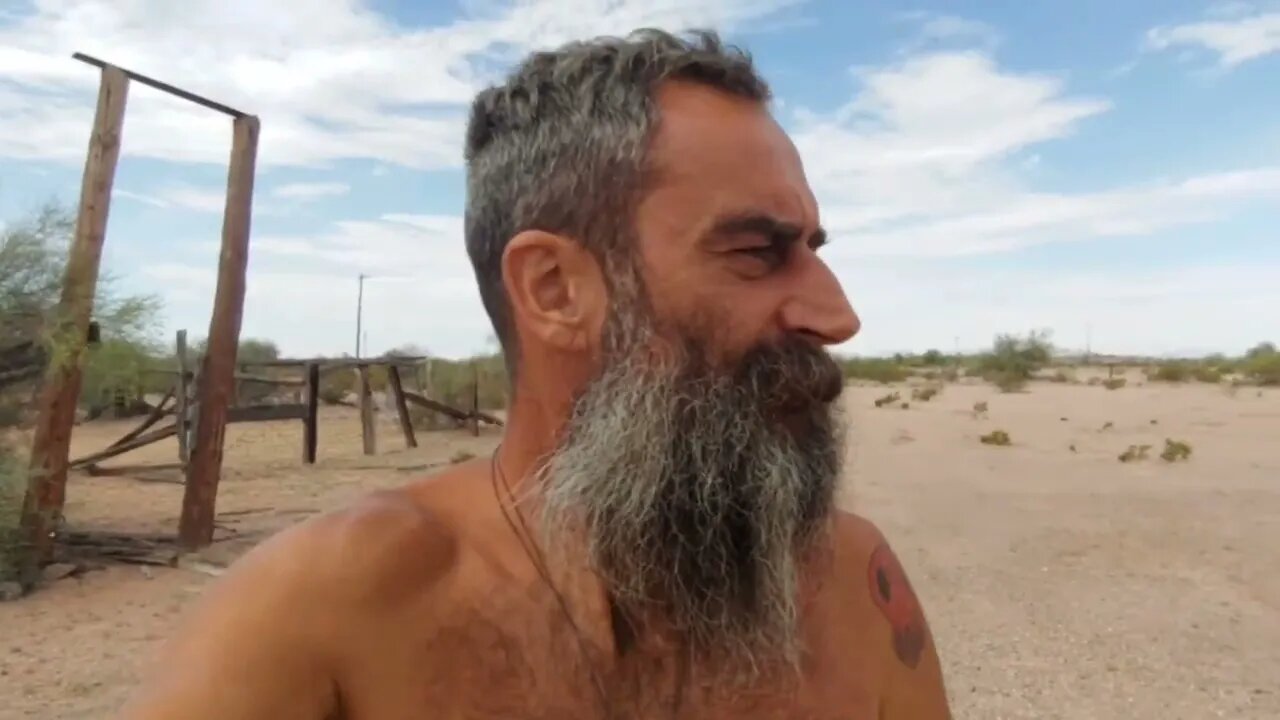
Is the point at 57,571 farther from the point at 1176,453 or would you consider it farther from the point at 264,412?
the point at 1176,453

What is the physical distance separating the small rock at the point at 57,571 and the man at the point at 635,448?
7807mm

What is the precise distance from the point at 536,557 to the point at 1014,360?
3711 centimetres

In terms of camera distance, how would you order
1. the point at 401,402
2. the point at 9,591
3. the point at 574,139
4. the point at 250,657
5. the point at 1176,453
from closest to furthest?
1. the point at 250,657
2. the point at 574,139
3. the point at 9,591
4. the point at 1176,453
5. the point at 401,402

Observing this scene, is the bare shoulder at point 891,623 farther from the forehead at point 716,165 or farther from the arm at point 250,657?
the arm at point 250,657

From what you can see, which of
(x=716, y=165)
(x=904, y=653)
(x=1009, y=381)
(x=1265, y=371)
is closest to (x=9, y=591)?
(x=904, y=653)

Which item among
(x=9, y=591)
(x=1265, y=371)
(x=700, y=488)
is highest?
(x=1265, y=371)

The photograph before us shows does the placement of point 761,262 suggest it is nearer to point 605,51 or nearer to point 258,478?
point 605,51

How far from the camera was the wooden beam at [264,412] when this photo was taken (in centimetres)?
1630

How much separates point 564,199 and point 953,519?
9918 mm

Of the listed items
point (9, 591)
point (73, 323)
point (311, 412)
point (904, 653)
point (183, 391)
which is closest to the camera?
point (904, 653)

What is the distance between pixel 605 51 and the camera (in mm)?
1630

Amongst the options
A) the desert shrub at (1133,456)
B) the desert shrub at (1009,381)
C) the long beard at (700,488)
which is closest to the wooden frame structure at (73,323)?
the long beard at (700,488)

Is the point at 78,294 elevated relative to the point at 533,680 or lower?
elevated

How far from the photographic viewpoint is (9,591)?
7.85 metres
